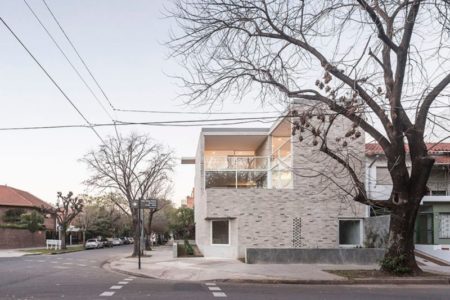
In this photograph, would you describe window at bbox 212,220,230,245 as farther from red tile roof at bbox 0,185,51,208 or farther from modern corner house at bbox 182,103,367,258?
red tile roof at bbox 0,185,51,208

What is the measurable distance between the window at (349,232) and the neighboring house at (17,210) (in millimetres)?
44838

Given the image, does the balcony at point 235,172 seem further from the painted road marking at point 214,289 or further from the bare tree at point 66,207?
the bare tree at point 66,207

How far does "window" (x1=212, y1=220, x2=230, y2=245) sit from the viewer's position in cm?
2998

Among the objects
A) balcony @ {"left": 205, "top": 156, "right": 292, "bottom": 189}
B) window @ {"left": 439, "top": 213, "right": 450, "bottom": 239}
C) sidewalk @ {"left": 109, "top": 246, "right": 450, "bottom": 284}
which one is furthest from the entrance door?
balcony @ {"left": 205, "top": 156, "right": 292, "bottom": 189}

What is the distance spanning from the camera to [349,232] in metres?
29.1

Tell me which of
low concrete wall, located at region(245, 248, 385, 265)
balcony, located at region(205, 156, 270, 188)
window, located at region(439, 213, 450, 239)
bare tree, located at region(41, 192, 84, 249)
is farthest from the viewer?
bare tree, located at region(41, 192, 84, 249)

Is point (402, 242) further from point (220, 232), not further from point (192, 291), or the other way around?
point (220, 232)

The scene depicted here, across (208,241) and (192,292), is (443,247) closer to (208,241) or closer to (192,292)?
(208,241)

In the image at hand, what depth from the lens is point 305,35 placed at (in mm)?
17797

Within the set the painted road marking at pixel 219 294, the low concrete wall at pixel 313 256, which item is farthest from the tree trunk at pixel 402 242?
the painted road marking at pixel 219 294

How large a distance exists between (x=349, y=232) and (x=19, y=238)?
47.9 m

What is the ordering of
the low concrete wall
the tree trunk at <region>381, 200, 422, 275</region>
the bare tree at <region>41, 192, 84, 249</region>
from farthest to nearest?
the bare tree at <region>41, 192, 84, 249</region> → the low concrete wall → the tree trunk at <region>381, 200, 422, 275</region>

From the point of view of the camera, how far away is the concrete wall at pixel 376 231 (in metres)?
25.9

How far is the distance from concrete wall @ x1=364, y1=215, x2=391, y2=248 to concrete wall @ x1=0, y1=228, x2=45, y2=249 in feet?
153
